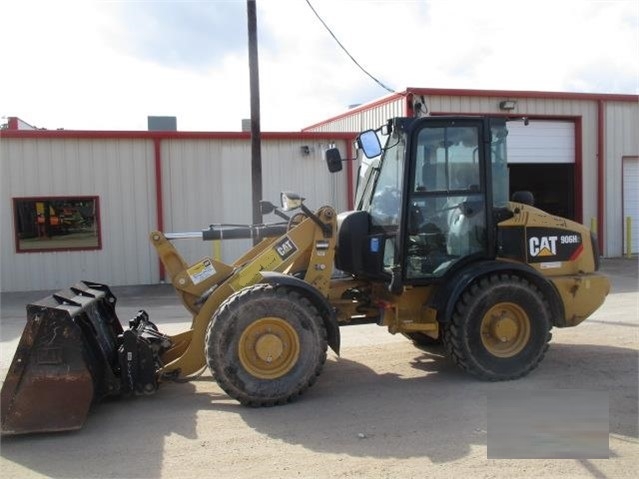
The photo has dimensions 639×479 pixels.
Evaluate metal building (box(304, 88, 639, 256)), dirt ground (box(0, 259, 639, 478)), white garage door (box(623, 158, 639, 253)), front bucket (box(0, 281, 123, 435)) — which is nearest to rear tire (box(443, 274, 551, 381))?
dirt ground (box(0, 259, 639, 478))

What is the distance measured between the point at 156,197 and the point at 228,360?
31.4 ft

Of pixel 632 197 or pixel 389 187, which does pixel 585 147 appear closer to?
pixel 632 197

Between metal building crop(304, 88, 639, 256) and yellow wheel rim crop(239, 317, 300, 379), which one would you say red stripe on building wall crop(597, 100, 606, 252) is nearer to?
metal building crop(304, 88, 639, 256)

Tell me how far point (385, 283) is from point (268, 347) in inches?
55.7

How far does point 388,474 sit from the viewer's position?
12.5 ft

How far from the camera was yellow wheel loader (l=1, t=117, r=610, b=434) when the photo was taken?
4.93 meters

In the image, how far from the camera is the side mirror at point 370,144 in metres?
5.55

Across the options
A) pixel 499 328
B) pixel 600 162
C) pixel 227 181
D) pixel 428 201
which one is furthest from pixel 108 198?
pixel 600 162

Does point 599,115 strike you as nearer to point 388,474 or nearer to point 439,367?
point 439,367

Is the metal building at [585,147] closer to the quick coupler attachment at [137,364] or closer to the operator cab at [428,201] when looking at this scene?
the operator cab at [428,201]

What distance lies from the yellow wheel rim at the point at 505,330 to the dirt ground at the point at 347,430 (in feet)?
1.05

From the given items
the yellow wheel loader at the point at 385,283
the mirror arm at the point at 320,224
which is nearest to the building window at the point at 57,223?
the yellow wheel loader at the point at 385,283

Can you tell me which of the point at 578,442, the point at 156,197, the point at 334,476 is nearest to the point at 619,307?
the point at 578,442

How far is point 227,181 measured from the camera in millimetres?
14195
